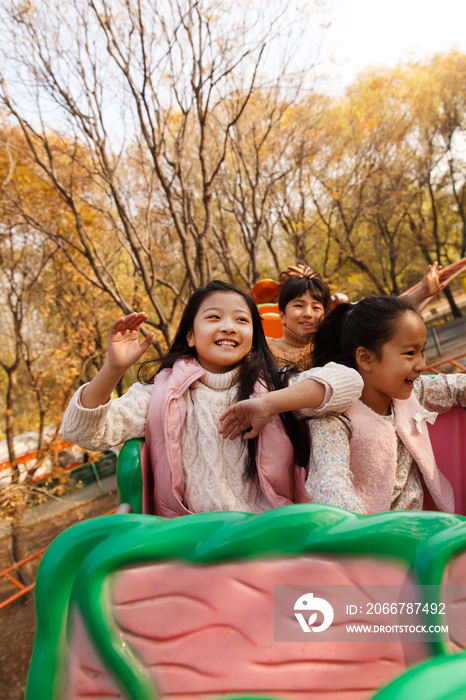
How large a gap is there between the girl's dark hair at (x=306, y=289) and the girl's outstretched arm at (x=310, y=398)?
113 cm

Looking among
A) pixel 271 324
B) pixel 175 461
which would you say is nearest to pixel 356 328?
pixel 175 461

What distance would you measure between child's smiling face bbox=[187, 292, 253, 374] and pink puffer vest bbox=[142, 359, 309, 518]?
13 centimetres

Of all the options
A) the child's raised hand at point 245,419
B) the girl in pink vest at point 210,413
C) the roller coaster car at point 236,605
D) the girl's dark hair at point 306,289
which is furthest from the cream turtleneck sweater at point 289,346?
the roller coaster car at point 236,605

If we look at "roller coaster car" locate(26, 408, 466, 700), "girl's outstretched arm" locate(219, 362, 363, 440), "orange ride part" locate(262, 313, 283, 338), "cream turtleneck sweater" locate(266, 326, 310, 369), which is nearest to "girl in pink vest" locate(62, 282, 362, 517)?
"girl's outstretched arm" locate(219, 362, 363, 440)

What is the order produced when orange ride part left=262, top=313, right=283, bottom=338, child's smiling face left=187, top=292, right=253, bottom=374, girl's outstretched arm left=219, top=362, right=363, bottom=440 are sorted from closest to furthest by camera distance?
1. girl's outstretched arm left=219, top=362, right=363, bottom=440
2. child's smiling face left=187, top=292, right=253, bottom=374
3. orange ride part left=262, top=313, right=283, bottom=338

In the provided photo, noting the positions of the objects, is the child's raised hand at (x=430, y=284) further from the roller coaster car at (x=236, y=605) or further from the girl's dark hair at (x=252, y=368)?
the roller coaster car at (x=236, y=605)

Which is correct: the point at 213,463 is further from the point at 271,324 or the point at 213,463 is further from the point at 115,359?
the point at 271,324

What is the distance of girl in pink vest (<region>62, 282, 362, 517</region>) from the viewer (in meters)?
1.27

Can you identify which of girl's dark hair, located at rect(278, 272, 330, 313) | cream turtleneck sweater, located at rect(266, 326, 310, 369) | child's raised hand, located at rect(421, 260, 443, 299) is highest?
girl's dark hair, located at rect(278, 272, 330, 313)

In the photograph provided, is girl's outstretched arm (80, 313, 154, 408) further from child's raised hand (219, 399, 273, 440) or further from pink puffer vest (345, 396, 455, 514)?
pink puffer vest (345, 396, 455, 514)

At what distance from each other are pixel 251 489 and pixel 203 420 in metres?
0.25

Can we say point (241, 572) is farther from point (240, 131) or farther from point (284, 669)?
point (240, 131)

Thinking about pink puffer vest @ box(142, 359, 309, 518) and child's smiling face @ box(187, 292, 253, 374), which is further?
child's smiling face @ box(187, 292, 253, 374)

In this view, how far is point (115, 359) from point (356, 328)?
2.39ft
